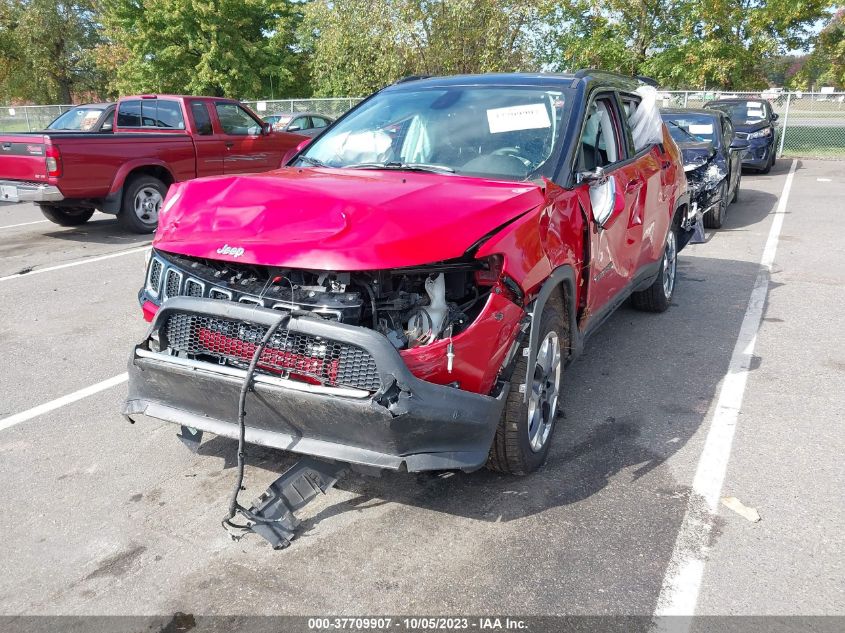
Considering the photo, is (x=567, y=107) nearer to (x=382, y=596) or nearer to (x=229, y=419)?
(x=229, y=419)

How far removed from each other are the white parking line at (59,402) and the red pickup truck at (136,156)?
14.9 ft

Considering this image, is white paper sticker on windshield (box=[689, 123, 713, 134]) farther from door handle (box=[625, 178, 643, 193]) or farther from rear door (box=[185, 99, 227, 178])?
rear door (box=[185, 99, 227, 178])

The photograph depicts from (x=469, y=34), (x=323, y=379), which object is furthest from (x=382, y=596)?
(x=469, y=34)

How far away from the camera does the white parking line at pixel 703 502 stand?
9.10 feet

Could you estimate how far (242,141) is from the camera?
39.9 feet

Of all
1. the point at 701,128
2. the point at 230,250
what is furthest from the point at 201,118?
the point at 230,250

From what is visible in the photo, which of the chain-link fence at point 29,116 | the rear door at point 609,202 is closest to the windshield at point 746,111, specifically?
the rear door at point 609,202

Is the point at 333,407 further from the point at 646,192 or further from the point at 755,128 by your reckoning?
the point at 755,128

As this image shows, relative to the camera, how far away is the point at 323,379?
9.35 ft

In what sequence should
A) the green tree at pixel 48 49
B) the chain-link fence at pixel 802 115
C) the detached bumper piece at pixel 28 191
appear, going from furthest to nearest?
1. the green tree at pixel 48 49
2. the chain-link fence at pixel 802 115
3. the detached bumper piece at pixel 28 191

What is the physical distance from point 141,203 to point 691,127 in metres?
8.83

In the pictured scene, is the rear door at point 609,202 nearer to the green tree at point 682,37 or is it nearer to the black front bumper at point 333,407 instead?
the black front bumper at point 333,407

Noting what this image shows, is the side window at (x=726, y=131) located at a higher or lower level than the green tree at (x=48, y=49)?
lower

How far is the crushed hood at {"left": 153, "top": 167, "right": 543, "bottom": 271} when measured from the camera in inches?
114
